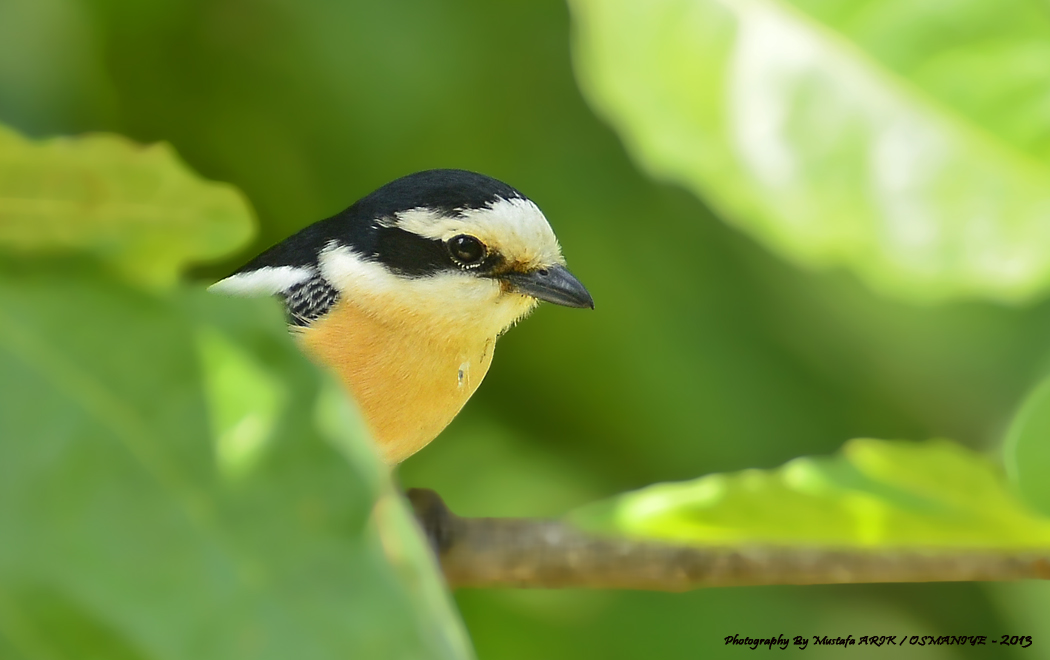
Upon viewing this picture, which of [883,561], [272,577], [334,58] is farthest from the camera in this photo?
[334,58]

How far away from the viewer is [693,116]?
57 centimetres

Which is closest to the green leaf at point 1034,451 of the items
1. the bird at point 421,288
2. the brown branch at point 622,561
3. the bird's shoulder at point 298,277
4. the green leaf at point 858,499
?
the green leaf at point 858,499

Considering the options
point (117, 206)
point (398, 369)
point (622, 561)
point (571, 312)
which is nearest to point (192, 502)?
point (117, 206)

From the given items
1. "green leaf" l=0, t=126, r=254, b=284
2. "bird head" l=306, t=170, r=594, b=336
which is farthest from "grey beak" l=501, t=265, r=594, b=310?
"green leaf" l=0, t=126, r=254, b=284

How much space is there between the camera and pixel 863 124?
534 mm

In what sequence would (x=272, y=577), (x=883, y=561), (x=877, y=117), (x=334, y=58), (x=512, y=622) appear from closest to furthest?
(x=272, y=577), (x=877, y=117), (x=883, y=561), (x=334, y=58), (x=512, y=622)

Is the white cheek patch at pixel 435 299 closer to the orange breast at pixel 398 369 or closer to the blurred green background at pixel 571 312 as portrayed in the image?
the orange breast at pixel 398 369

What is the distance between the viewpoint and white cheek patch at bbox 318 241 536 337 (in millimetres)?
1301

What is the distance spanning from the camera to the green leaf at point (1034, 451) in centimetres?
52

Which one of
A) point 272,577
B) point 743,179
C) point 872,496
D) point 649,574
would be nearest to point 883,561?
point 649,574

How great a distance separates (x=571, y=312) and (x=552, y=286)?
1.09 ft

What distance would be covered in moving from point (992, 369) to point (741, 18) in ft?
3.62

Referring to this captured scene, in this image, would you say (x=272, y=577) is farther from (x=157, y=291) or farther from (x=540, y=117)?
(x=540, y=117)

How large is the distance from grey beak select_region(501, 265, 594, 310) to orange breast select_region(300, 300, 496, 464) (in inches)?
3.4
